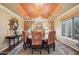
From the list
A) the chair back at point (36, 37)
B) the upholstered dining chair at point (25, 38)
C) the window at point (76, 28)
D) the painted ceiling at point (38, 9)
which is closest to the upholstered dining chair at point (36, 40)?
the chair back at point (36, 37)

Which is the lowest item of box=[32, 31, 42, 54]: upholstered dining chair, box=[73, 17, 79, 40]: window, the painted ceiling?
box=[32, 31, 42, 54]: upholstered dining chair

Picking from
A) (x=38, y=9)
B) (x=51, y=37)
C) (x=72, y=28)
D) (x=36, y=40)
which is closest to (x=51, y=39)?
(x=51, y=37)

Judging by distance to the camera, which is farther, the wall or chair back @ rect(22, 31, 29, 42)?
chair back @ rect(22, 31, 29, 42)

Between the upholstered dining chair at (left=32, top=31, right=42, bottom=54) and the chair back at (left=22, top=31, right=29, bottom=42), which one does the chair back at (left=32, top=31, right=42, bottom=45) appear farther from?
the chair back at (left=22, top=31, right=29, bottom=42)

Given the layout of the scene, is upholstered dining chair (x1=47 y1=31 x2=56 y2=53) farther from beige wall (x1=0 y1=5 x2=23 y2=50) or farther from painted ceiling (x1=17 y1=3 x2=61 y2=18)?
beige wall (x1=0 y1=5 x2=23 y2=50)

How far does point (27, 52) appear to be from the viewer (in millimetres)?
2730

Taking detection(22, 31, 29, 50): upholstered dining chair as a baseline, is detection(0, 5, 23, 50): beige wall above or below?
above

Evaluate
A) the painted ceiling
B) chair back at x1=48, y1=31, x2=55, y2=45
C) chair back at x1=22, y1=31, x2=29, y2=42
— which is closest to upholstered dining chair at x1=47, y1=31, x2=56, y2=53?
chair back at x1=48, y1=31, x2=55, y2=45

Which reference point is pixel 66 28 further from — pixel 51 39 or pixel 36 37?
pixel 36 37

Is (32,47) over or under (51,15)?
under

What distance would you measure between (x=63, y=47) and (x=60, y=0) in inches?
44.5

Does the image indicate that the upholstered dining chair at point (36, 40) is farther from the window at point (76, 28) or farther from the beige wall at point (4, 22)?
the window at point (76, 28)
